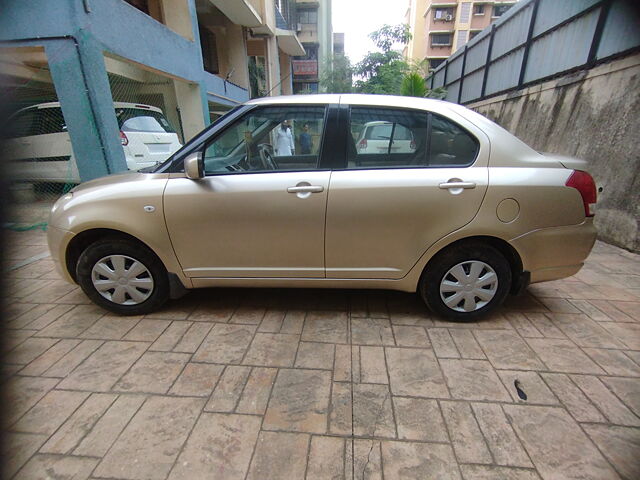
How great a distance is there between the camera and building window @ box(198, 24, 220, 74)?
12.8 m

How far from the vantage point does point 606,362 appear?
2021 millimetres

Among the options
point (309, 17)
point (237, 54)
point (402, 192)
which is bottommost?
point (402, 192)

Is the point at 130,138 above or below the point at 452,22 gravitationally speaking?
below

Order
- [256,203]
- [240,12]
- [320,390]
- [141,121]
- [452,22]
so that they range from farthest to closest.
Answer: [452,22] → [240,12] → [141,121] → [256,203] → [320,390]

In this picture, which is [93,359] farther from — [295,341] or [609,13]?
[609,13]

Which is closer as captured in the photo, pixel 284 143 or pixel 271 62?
pixel 284 143

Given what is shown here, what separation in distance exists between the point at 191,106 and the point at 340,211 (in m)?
8.34

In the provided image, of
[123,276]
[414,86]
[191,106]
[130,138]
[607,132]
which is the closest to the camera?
[123,276]

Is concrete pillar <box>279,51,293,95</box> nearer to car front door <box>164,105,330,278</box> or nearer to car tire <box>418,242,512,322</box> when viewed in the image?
car front door <box>164,105,330,278</box>

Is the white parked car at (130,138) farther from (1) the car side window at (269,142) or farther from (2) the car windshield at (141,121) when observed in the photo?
(1) the car side window at (269,142)

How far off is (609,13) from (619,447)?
237 inches

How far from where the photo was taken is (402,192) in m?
2.13

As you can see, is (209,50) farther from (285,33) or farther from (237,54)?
(285,33)

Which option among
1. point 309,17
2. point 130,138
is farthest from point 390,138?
point 309,17
